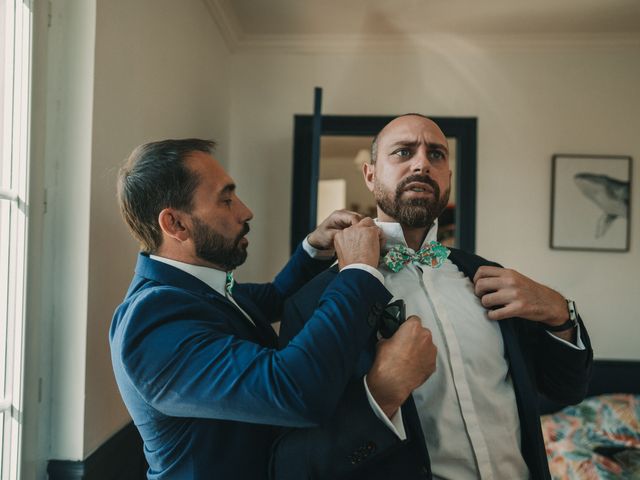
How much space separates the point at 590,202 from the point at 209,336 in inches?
126

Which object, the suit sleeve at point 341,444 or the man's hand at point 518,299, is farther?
the man's hand at point 518,299

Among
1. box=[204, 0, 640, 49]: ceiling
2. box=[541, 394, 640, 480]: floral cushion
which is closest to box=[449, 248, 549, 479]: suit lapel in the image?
box=[541, 394, 640, 480]: floral cushion

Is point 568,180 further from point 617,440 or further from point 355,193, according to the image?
point 355,193

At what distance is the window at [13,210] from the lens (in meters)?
1.31

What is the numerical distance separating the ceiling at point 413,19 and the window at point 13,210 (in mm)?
1697

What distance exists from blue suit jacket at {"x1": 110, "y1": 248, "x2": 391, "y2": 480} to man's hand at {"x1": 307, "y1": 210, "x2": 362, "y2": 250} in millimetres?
424

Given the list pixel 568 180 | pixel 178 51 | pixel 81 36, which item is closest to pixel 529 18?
pixel 568 180

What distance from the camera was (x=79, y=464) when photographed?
1.46 metres

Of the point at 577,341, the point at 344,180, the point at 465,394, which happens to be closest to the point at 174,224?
the point at 465,394

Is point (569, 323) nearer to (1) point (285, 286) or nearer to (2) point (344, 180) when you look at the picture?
(1) point (285, 286)

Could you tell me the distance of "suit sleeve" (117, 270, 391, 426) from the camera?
881mm

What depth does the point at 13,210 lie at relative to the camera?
1340mm

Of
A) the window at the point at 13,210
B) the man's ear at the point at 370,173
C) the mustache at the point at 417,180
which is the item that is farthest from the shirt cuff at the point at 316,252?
A: the window at the point at 13,210

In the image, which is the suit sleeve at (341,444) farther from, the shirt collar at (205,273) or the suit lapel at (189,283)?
the shirt collar at (205,273)
